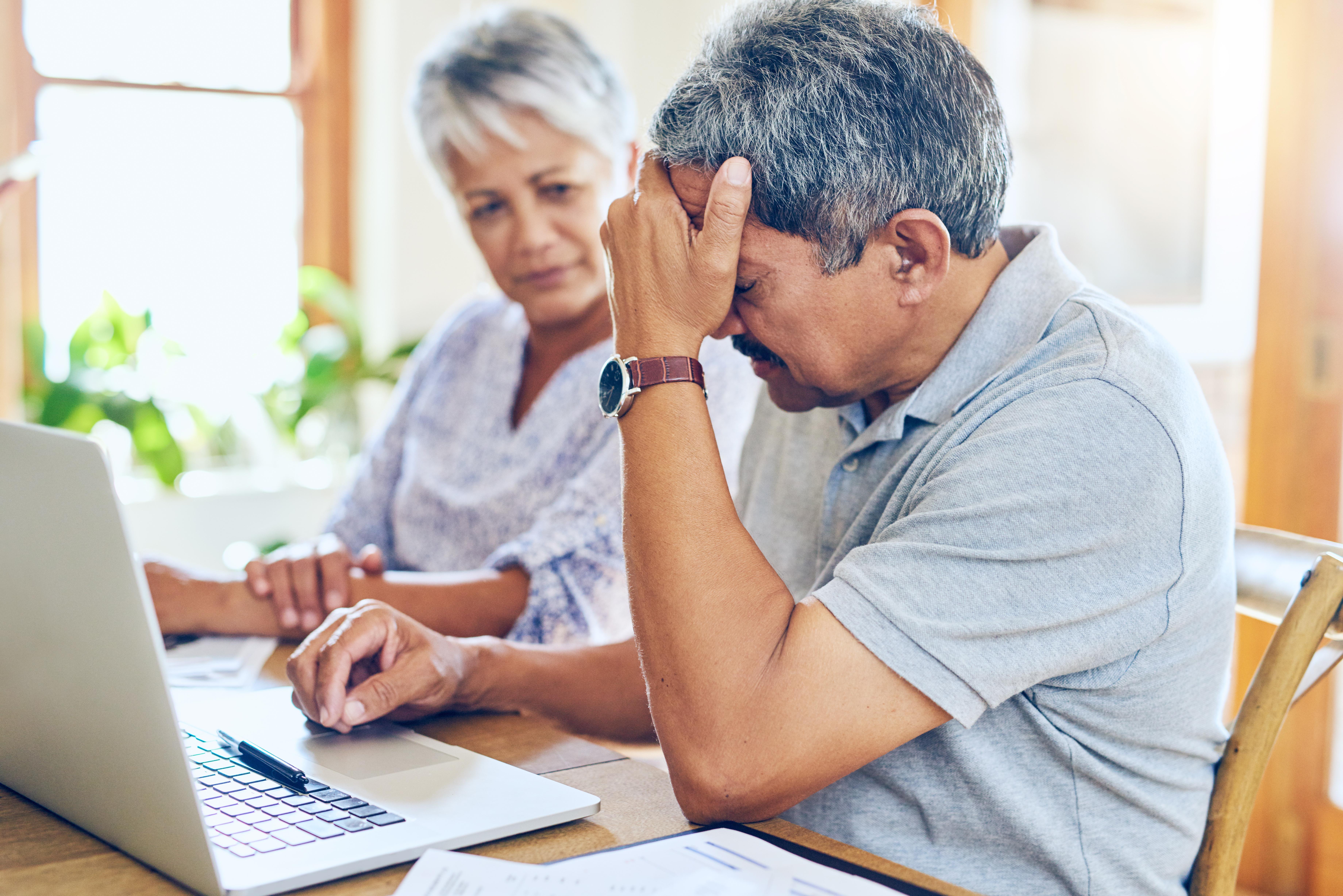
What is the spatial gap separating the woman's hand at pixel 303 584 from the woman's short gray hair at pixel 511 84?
63 centimetres

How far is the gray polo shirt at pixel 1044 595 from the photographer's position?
799mm

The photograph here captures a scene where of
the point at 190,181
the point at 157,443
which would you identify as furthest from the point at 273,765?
the point at 190,181

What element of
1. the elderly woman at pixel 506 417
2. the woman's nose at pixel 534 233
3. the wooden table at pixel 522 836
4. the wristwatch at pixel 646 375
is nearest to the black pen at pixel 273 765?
the wooden table at pixel 522 836

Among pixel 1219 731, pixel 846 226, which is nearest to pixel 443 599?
pixel 846 226

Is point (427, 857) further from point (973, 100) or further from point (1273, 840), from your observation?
point (1273, 840)

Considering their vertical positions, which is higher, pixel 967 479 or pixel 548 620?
pixel 967 479

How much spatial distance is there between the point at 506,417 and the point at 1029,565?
42.8 inches

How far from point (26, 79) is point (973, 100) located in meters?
2.84

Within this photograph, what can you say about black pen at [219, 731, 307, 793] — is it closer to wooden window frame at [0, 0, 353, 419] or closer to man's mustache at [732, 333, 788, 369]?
man's mustache at [732, 333, 788, 369]

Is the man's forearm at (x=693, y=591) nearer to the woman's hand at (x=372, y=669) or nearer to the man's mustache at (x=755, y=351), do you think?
the man's mustache at (x=755, y=351)

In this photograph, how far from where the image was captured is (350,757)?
0.90m

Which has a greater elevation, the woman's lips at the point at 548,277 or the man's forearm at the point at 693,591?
the woman's lips at the point at 548,277

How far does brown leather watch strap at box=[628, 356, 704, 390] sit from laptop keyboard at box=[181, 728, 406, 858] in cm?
37

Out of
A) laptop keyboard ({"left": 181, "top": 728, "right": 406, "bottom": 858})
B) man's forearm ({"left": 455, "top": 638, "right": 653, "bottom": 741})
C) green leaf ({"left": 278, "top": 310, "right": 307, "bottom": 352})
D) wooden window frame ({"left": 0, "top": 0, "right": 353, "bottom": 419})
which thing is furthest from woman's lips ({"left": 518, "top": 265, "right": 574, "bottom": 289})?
wooden window frame ({"left": 0, "top": 0, "right": 353, "bottom": 419})
